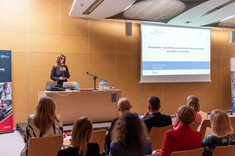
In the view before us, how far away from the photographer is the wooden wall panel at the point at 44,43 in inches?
237

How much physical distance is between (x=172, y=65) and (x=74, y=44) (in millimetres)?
3112

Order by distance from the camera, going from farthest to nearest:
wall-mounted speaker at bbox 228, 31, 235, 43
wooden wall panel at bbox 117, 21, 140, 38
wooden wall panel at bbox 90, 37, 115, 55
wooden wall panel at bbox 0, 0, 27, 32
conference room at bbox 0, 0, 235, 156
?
wall-mounted speaker at bbox 228, 31, 235, 43 < wooden wall panel at bbox 117, 21, 140, 38 < wooden wall panel at bbox 90, 37, 115, 55 < wooden wall panel at bbox 0, 0, 27, 32 < conference room at bbox 0, 0, 235, 156

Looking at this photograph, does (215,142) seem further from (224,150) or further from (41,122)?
(41,122)

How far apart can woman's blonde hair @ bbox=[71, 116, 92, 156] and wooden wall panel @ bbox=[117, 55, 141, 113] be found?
5.13 m

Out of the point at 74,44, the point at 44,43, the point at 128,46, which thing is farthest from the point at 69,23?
the point at 128,46

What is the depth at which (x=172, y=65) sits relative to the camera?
24.0 feet

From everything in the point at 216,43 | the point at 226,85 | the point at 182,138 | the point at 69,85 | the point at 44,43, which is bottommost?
the point at 182,138

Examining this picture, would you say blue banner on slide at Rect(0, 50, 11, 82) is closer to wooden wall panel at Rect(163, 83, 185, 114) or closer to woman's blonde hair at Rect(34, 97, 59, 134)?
woman's blonde hair at Rect(34, 97, 59, 134)

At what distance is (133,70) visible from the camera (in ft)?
23.6

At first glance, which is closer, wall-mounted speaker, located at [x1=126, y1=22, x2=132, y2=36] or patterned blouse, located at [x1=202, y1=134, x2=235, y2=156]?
patterned blouse, located at [x1=202, y1=134, x2=235, y2=156]

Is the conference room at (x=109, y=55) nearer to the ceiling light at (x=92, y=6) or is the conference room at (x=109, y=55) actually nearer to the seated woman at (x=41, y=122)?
the ceiling light at (x=92, y=6)

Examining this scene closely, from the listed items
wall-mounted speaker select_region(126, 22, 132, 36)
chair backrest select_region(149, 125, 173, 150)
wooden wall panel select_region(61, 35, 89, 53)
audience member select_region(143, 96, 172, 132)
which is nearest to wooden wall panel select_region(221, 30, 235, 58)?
wall-mounted speaker select_region(126, 22, 132, 36)

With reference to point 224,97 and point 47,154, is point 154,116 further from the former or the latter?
point 224,97

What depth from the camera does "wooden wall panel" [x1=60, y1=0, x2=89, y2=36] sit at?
6320mm
